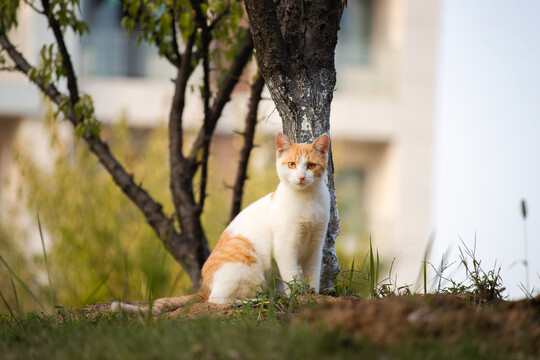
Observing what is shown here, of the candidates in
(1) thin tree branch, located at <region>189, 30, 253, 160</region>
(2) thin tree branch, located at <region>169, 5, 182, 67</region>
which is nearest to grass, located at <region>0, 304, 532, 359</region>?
(1) thin tree branch, located at <region>189, 30, 253, 160</region>

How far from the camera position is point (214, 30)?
4.20m

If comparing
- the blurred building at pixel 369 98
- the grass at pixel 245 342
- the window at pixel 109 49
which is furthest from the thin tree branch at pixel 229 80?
the window at pixel 109 49

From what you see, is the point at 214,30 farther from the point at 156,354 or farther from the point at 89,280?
the point at 89,280

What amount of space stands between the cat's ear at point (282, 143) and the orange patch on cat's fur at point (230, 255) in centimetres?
53

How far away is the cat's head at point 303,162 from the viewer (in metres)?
2.94

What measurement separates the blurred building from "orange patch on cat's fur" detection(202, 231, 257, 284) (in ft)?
25.9

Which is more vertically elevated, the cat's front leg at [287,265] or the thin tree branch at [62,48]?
the thin tree branch at [62,48]

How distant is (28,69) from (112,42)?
305 inches

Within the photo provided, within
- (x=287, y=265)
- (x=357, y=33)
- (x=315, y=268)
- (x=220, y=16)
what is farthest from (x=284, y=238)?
(x=357, y=33)

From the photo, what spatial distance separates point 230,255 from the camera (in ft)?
9.95

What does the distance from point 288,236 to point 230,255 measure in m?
0.33

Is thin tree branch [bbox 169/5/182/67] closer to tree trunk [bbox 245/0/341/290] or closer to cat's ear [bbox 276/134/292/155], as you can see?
tree trunk [bbox 245/0/341/290]

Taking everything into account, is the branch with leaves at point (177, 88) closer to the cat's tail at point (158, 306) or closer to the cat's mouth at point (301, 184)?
the cat's tail at point (158, 306)

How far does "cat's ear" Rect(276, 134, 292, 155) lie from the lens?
303cm
